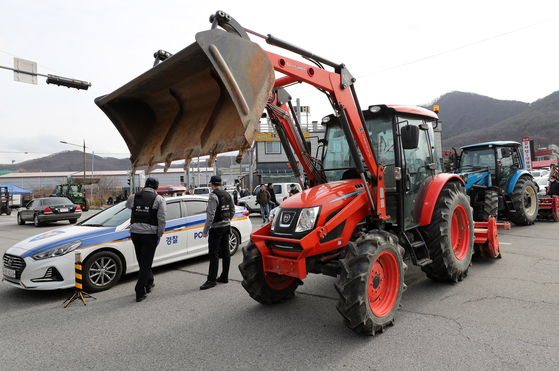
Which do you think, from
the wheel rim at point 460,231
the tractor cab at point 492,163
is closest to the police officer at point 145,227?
the wheel rim at point 460,231

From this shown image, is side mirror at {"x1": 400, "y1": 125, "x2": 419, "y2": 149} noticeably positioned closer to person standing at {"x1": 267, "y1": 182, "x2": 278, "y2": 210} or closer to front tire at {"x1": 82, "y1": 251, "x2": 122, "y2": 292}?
front tire at {"x1": 82, "y1": 251, "x2": 122, "y2": 292}

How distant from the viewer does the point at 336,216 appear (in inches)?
161

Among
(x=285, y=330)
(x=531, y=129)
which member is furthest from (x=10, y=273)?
(x=531, y=129)

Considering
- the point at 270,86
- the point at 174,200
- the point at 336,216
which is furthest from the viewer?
the point at 174,200

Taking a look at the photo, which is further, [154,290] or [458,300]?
[154,290]

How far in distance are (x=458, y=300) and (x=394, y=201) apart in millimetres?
1560

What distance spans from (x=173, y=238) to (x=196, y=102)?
12.2 feet

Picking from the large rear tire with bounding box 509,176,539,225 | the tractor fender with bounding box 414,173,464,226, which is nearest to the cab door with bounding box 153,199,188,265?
the tractor fender with bounding box 414,173,464,226

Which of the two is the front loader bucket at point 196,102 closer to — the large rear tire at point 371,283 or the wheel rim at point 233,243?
the large rear tire at point 371,283

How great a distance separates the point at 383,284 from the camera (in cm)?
412

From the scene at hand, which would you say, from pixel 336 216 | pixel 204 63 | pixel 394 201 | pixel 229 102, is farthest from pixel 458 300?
pixel 204 63

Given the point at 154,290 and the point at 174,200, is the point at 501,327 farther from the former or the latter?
the point at 174,200

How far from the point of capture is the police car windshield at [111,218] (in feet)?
21.7

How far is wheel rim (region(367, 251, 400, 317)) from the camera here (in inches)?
155
